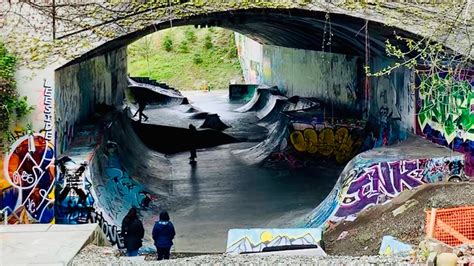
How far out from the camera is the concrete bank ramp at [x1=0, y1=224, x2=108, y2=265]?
8523 millimetres

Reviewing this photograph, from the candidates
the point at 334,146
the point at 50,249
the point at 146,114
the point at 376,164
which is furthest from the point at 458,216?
the point at 146,114

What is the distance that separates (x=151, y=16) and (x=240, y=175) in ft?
27.4

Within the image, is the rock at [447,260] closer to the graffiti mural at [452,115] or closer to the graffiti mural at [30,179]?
the graffiti mural at [452,115]

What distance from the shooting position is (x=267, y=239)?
499 inches

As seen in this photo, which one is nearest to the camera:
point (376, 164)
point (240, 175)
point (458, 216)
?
point (458, 216)

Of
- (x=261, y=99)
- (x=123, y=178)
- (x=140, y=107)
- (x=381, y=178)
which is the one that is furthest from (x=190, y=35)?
(x=381, y=178)

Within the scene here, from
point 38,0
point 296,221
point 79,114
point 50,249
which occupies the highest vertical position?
point 38,0

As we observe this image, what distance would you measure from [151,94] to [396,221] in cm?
2389

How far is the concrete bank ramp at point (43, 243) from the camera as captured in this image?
28.0 ft

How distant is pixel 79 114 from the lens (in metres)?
18.7

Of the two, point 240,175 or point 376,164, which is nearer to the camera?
point 376,164

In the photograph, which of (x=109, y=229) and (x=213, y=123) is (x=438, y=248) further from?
(x=213, y=123)

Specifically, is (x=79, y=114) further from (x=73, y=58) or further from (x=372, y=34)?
(x=372, y=34)

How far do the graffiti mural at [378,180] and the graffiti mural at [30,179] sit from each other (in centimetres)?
542
